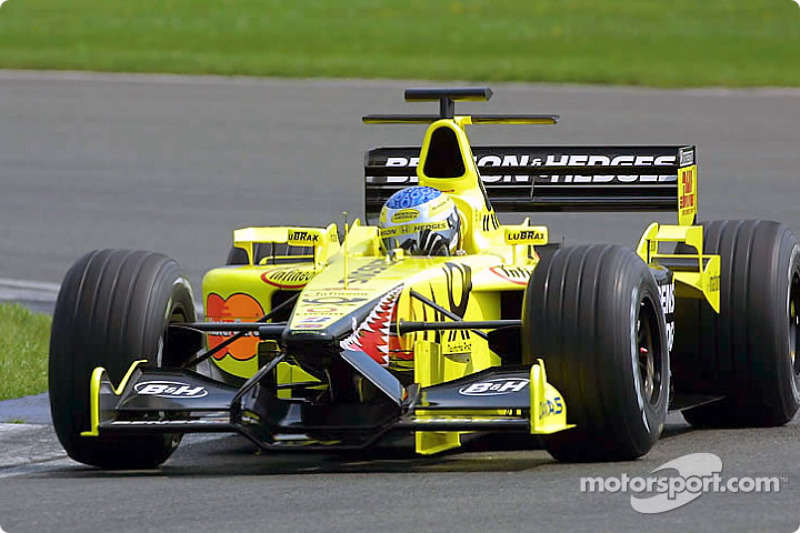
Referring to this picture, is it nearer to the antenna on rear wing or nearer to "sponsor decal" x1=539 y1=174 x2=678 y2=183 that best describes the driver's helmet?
the antenna on rear wing

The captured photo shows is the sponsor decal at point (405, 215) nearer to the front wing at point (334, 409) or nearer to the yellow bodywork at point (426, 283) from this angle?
the yellow bodywork at point (426, 283)

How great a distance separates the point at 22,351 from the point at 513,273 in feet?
15.9

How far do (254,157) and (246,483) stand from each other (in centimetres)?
1827

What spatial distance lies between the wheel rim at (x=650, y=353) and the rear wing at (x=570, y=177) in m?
2.37

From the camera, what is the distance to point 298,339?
813 cm

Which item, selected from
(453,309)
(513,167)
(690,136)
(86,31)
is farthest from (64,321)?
(86,31)

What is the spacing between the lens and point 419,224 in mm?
9695

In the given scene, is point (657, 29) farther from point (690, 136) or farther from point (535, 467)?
point (535, 467)

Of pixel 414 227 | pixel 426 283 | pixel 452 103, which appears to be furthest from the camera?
pixel 452 103

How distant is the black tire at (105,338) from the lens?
857cm

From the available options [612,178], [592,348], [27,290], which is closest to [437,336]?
[592,348]

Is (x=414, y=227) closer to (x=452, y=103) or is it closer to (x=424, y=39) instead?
(x=452, y=103)

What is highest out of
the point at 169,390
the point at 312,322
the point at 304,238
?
the point at 304,238

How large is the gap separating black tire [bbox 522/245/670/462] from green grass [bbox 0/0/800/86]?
25.0 metres
